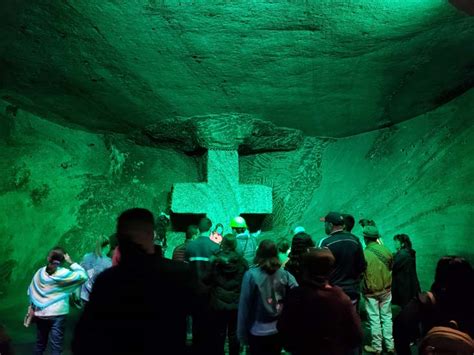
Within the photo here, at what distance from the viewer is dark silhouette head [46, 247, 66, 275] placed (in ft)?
12.0

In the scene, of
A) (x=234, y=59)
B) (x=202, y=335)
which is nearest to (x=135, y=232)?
(x=202, y=335)

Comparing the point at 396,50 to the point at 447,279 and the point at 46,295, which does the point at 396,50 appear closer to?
the point at 447,279

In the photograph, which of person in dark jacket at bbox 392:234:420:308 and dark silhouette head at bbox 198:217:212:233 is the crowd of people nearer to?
dark silhouette head at bbox 198:217:212:233

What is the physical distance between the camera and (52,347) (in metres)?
3.81

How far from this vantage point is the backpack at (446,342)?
1757mm

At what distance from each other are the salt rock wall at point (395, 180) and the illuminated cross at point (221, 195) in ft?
2.79

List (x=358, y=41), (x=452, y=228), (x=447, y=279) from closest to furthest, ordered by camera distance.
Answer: (x=447, y=279), (x=358, y=41), (x=452, y=228)

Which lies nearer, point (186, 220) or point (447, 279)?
point (447, 279)

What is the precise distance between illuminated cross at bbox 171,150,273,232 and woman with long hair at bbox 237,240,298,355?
4313 millimetres

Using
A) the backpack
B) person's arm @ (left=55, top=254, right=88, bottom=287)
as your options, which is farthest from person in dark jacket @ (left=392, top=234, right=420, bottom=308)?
person's arm @ (left=55, top=254, right=88, bottom=287)

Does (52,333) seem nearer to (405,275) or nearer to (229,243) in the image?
(229,243)

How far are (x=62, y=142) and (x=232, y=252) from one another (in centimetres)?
568

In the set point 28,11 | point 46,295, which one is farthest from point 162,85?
point 46,295

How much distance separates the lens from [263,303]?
307 centimetres
